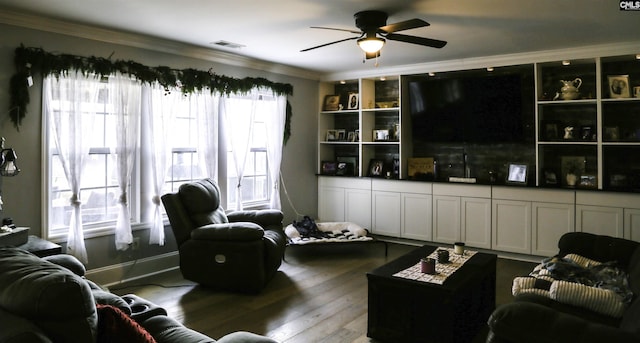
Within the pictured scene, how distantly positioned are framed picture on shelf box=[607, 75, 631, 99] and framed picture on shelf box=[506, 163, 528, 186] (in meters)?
1.23

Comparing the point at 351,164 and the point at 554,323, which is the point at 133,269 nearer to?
the point at 351,164

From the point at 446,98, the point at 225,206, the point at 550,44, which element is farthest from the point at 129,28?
the point at 550,44

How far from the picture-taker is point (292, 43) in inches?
193

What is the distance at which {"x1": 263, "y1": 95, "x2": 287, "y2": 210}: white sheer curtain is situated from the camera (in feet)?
20.3

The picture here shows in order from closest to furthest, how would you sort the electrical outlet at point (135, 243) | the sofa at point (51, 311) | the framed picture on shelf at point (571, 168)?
the sofa at point (51, 311) → the electrical outlet at point (135, 243) → the framed picture on shelf at point (571, 168)

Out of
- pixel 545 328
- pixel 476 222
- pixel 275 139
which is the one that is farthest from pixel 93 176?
pixel 476 222

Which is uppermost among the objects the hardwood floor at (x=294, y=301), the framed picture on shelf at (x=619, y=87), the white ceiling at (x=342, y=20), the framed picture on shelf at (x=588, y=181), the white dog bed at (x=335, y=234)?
the white ceiling at (x=342, y=20)

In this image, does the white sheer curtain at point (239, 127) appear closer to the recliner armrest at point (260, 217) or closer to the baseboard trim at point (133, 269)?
the recliner armrest at point (260, 217)

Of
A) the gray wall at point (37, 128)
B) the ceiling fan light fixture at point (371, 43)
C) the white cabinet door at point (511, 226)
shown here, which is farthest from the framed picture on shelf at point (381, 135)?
the ceiling fan light fixture at point (371, 43)

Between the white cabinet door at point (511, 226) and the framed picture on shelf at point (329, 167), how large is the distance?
2.42 meters

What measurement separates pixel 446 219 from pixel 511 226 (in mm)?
808

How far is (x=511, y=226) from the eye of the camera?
5.50m

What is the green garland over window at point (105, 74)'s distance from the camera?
3.86 metres

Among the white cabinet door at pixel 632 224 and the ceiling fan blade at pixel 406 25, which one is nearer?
the ceiling fan blade at pixel 406 25
